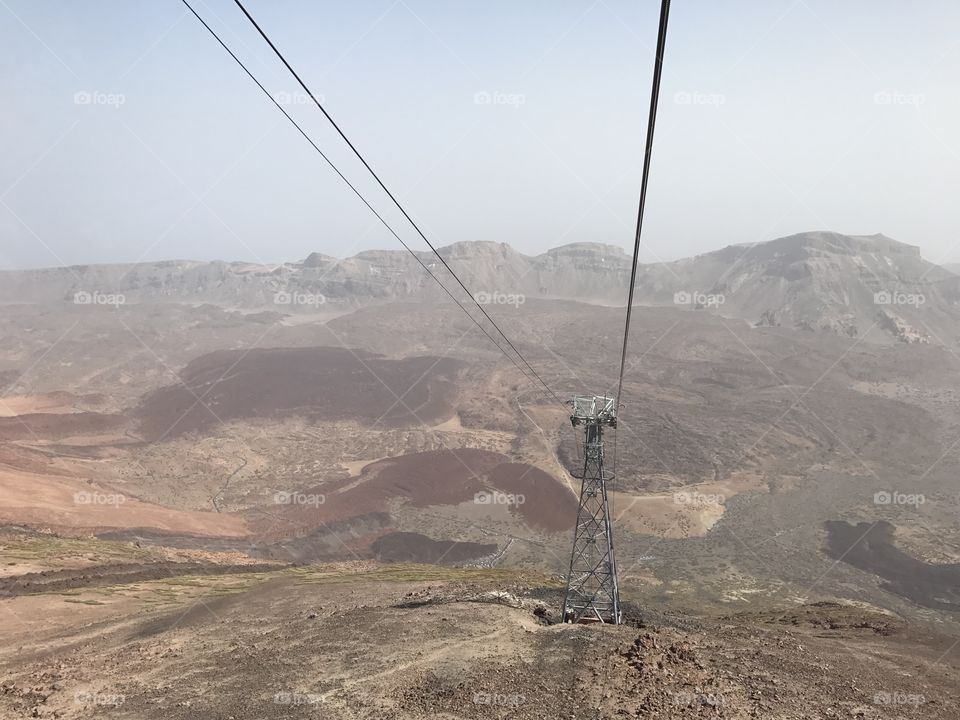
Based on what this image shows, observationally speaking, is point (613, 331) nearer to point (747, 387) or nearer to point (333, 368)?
point (747, 387)

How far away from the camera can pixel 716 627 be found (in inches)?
920

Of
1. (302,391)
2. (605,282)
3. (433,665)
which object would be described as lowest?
(302,391)

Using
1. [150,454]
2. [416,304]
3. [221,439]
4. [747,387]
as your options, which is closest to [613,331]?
[747,387]

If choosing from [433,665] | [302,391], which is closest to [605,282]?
[302,391]

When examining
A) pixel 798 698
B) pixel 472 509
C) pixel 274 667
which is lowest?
pixel 472 509

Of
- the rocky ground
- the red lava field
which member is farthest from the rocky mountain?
the rocky ground

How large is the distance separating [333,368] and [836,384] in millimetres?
69732

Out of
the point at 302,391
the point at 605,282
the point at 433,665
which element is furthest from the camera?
the point at 605,282

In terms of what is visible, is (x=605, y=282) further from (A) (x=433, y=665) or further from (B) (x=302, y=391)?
(A) (x=433, y=665)

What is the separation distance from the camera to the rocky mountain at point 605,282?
116 m

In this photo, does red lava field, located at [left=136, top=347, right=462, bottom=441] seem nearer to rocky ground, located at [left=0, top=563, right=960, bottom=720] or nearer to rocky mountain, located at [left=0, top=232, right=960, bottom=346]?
rocky ground, located at [left=0, top=563, right=960, bottom=720]

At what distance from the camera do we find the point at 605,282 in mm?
160750

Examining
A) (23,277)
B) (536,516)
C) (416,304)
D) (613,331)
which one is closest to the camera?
(536,516)

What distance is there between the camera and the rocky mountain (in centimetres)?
11569
